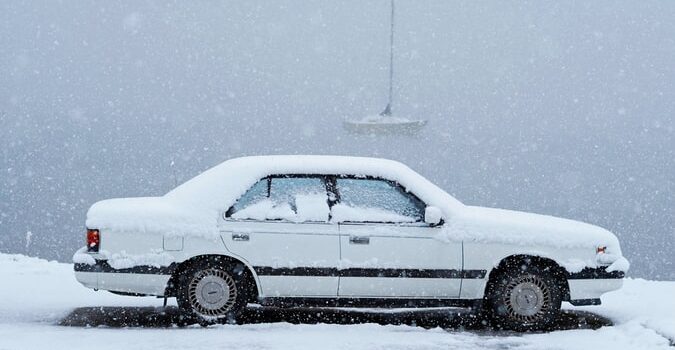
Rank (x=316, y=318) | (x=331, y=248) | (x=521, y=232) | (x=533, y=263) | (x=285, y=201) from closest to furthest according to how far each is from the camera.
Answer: (x=331, y=248), (x=285, y=201), (x=521, y=232), (x=533, y=263), (x=316, y=318)

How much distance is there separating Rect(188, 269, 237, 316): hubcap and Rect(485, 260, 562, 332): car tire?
89.9 inches

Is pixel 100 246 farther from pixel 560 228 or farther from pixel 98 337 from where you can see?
pixel 560 228

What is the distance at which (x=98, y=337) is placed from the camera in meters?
7.22

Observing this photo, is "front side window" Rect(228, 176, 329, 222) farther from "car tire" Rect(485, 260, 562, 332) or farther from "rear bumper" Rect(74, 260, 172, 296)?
"car tire" Rect(485, 260, 562, 332)

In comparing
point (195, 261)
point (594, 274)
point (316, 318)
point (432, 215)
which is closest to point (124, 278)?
point (195, 261)

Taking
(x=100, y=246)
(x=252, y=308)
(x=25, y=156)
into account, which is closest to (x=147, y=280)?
(x=100, y=246)

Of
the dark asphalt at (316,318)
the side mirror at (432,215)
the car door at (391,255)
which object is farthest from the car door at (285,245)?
the side mirror at (432,215)

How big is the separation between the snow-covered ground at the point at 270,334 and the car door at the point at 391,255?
1.11ft

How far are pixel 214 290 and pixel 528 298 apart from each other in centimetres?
279

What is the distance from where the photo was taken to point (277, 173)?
8055 mm

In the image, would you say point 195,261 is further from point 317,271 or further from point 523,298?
point 523,298

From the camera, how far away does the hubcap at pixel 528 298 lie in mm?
8164

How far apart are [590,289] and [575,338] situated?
0.72m

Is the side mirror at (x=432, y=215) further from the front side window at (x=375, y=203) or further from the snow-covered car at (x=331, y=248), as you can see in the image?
the front side window at (x=375, y=203)
